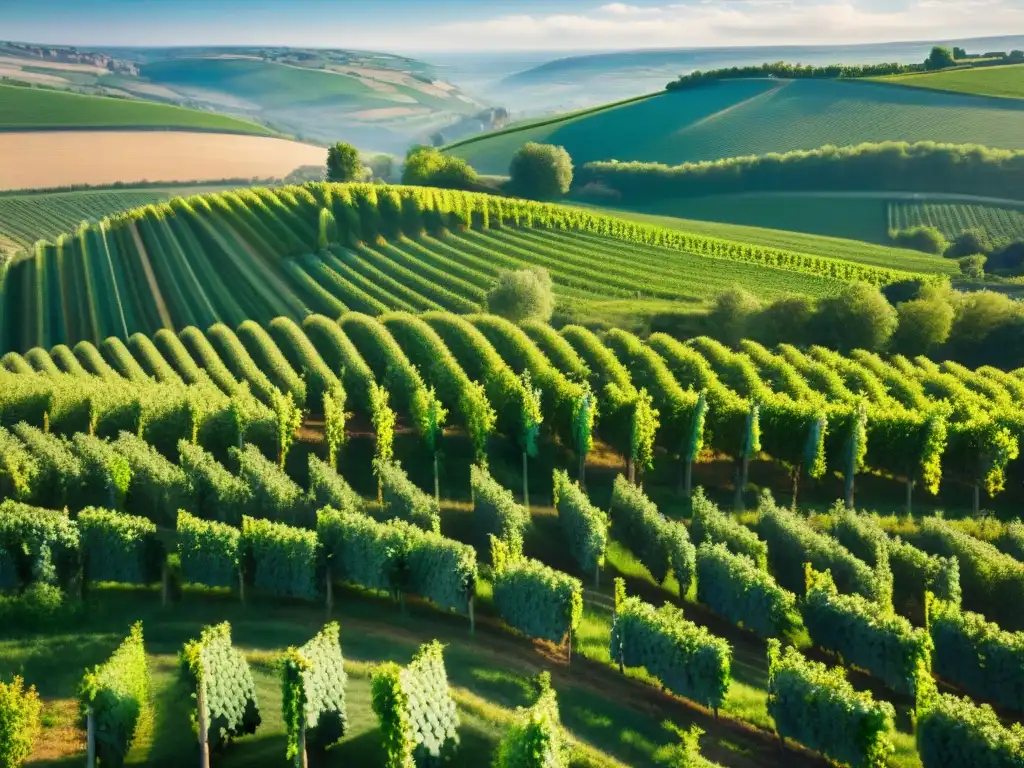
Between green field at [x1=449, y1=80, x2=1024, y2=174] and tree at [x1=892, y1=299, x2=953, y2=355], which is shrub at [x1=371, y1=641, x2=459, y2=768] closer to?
tree at [x1=892, y1=299, x2=953, y2=355]

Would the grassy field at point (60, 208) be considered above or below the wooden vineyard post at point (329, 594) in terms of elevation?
above

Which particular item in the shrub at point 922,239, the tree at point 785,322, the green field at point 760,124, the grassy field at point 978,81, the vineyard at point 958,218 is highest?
the grassy field at point 978,81

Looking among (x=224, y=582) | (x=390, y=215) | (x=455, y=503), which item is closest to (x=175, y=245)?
(x=390, y=215)

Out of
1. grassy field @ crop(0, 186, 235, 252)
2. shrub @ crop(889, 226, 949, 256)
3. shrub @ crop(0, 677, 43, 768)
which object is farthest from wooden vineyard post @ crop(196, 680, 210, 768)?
shrub @ crop(889, 226, 949, 256)

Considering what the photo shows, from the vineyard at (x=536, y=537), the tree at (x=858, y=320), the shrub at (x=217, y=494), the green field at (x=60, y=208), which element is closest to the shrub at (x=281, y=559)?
the vineyard at (x=536, y=537)

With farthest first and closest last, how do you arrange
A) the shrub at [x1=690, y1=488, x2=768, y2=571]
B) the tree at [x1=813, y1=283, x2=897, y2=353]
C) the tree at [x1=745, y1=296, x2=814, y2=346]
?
the tree at [x1=745, y1=296, x2=814, y2=346] → the tree at [x1=813, y1=283, x2=897, y2=353] → the shrub at [x1=690, y1=488, x2=768, y2=571]

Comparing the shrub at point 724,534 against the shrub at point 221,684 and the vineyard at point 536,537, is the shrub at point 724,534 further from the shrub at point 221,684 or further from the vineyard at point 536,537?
the shrub at point 221,684
